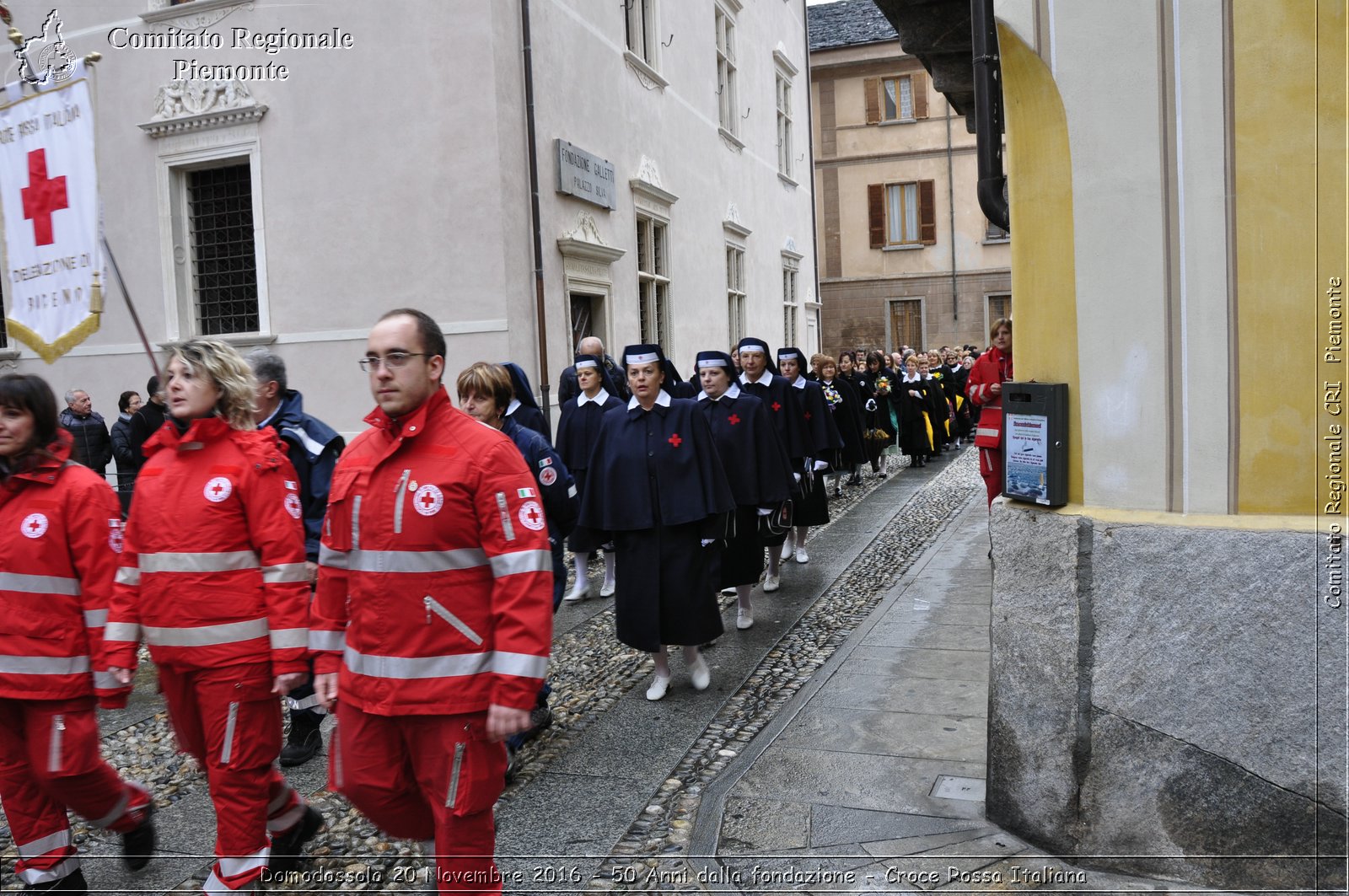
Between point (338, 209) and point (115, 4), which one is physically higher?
Result: point (115, 4)

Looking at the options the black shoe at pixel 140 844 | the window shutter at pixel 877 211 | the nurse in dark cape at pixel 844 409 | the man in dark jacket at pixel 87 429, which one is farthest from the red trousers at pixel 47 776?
the window shutter at pixel 877 211

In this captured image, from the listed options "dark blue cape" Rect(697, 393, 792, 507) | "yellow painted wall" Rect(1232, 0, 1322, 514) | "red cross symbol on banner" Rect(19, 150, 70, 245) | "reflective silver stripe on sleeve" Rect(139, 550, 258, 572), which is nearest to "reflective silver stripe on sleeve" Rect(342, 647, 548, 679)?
"reflective silver stripe on sleeve" Rect(139, 550, 258, 572)

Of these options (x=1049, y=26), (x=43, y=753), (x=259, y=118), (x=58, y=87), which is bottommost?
(x=43, y=753)

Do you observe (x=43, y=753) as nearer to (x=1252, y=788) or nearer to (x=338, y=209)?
(x=1252, y=788)

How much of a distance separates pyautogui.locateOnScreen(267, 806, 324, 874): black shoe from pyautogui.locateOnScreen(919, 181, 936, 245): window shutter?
31.6m

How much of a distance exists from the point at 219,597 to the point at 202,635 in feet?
0.43

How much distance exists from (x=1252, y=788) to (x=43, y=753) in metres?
3.94

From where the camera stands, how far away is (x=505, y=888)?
3729 millimetres

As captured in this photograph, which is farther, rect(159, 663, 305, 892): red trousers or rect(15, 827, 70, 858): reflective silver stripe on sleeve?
rect(15, 827, 70, 858): reflective silver stripe on sleeve

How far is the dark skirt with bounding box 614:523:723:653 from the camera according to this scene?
5.66m

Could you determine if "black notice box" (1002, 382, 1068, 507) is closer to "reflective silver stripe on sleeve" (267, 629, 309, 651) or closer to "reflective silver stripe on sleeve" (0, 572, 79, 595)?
"reflective silver stripe on sleeve" (267, 629, 309, 651)

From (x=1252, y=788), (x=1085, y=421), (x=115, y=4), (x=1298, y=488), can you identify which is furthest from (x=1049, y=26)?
(x=115, y=4)

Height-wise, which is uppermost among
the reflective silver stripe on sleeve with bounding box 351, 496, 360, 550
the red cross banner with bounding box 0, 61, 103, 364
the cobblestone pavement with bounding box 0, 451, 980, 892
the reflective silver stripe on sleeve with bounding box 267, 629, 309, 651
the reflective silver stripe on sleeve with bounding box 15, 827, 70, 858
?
the red cross banner with bounding box 0, 61, 103, 364

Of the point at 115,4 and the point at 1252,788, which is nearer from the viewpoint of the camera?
the point at 1252,788
